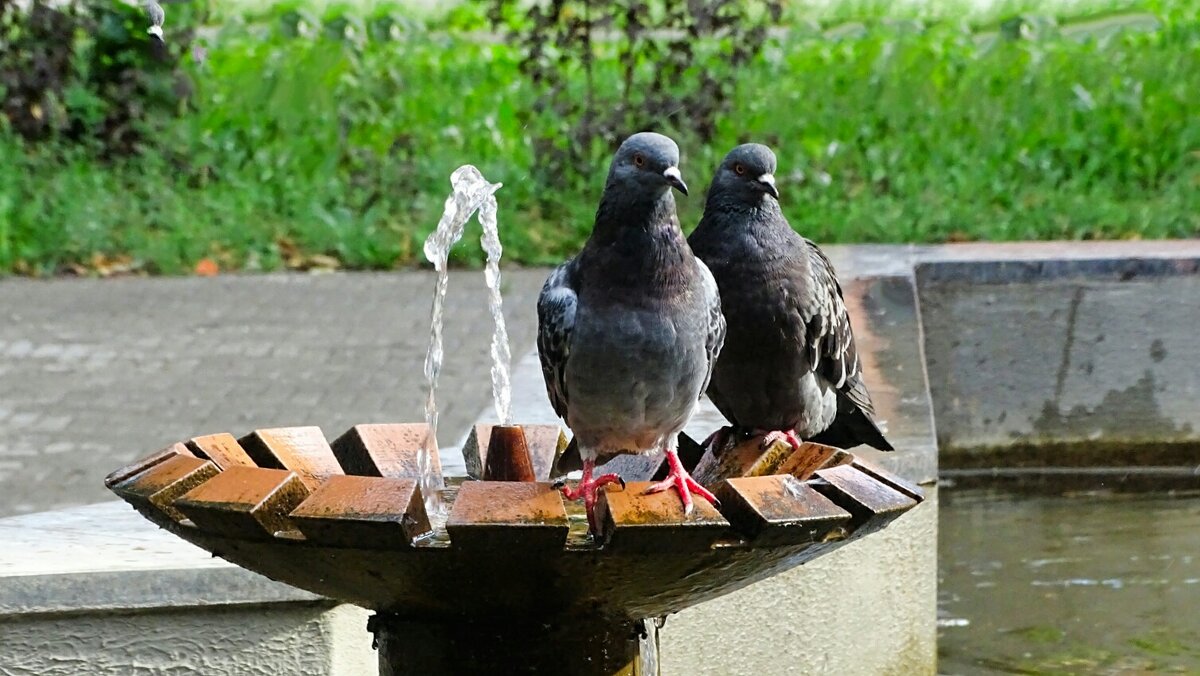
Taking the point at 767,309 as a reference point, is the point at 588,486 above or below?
below

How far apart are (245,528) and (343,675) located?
1.08 meters

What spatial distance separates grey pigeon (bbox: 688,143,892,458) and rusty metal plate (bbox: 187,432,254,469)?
45.3 inches

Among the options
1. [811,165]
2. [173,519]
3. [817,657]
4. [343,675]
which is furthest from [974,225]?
[173,519]

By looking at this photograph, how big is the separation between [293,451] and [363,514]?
75cm

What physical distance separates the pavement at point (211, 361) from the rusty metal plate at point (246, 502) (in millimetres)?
2949

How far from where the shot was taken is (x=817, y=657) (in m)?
4.13

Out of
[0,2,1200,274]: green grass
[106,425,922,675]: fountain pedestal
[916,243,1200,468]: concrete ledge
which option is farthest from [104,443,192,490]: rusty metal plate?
[0,2,1200,274]: green grass

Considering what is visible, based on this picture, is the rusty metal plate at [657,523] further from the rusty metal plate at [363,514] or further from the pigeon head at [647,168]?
the pigeon head at [647,168]

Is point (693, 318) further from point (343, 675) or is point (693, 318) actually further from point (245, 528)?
point (343, 675)

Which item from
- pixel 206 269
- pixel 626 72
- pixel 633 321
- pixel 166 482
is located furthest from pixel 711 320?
pixel 626 72

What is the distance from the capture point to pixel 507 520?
2299mm

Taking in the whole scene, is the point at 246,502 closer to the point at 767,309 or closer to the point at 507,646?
the point at 507,646

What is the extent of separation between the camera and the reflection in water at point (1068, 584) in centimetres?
483

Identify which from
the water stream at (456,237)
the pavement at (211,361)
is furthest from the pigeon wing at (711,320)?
the pavement at (211,361)
